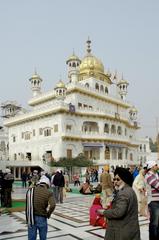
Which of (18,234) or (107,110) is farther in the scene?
(107,110)

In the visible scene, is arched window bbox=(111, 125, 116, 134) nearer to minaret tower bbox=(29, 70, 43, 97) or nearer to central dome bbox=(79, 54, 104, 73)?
central dome bbox=(79, 54, 104, 73)

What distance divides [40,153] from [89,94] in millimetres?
10554

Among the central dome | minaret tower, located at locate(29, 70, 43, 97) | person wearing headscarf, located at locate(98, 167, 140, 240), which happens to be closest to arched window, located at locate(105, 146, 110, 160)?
the central dome

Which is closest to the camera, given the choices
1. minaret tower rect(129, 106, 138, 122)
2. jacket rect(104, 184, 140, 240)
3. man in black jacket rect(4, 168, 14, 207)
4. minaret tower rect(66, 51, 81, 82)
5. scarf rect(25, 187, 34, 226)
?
jacket rect(104, 184, 140, 240)

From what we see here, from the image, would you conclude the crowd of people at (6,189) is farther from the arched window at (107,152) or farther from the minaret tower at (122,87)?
the minaret tower at (122,87)

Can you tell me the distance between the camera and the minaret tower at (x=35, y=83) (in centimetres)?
4781

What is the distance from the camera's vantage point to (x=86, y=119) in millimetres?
41781

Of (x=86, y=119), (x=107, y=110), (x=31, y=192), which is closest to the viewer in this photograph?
(x=31, y=192)

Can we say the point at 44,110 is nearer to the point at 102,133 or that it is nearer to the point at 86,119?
the point at 86,119

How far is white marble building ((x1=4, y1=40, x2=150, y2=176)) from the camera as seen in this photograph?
3941cm

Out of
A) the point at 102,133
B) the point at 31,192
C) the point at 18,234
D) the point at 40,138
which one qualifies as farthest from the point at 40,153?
the point at 31,192

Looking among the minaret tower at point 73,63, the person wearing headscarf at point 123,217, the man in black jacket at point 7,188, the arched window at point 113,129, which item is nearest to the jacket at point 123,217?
the person wearing headscarf at point 123,217

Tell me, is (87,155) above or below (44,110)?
below

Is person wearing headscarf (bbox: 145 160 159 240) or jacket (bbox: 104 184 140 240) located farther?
person wearing headscarf (bbox: 145 160 159 240)
